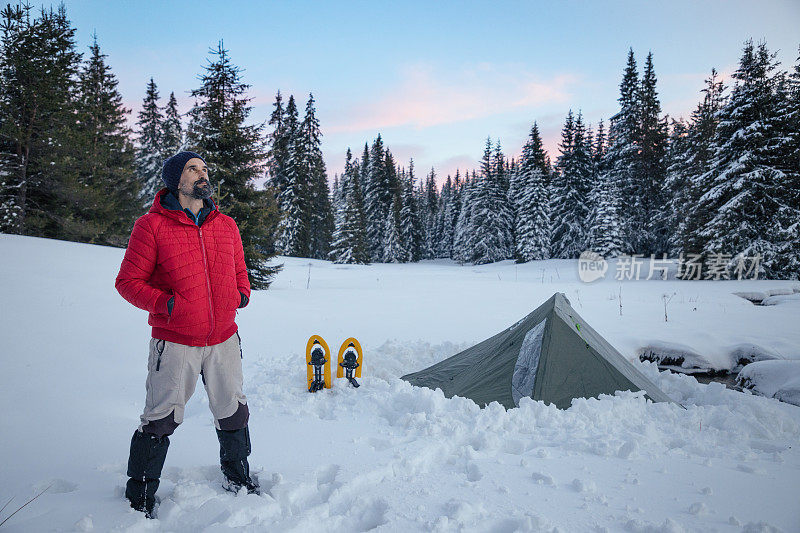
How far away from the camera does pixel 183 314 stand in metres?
2.33

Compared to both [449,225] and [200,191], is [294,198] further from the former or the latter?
[200,191]

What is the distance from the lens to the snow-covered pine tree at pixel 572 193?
31.9m

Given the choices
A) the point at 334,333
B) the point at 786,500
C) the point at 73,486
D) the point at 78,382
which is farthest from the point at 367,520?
the point at 334,333

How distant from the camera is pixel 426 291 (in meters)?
14.2

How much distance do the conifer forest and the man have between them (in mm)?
9072

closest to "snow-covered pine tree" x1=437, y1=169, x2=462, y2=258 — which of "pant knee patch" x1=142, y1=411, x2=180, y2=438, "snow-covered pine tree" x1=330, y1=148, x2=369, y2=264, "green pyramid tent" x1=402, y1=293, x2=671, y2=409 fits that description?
"snow-covered pine tree" x1=330, y1=148, x2=369, y2=264

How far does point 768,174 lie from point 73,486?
905 inches

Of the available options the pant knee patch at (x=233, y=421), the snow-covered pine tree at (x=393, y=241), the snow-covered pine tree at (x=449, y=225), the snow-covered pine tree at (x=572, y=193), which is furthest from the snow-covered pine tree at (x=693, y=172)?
the snow-covered pine tree at (x=449, y=225)

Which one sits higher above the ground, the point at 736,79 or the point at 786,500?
the point at 736,79

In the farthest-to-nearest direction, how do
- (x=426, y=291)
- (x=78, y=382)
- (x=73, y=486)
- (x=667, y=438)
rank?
1. (x=426, y=291)
2. (x=78, y=382)
3. (x=667, y=438)
4. (x=73, y=486)

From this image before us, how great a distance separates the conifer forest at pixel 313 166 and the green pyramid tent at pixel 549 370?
28.7ft

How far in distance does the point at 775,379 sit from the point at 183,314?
25.0 ft

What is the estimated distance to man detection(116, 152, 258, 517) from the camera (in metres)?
2.28

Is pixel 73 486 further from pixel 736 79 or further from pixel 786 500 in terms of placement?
pixel 736 79
